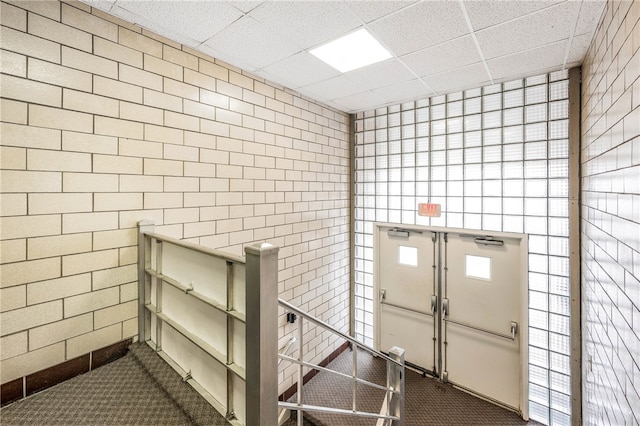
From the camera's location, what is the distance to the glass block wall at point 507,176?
3.05m

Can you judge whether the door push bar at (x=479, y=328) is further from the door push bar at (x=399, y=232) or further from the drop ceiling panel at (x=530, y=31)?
the drop ceiling panel at (x=530, y=31)

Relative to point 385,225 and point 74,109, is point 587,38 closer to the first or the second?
point 385,225

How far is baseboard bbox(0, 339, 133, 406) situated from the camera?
5.65 feet

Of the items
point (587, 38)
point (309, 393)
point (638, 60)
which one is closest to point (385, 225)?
point (309, 393)

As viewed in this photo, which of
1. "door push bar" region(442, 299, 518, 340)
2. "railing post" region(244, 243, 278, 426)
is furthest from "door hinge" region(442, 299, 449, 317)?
"railing post" region(244, 243, 278, 426)

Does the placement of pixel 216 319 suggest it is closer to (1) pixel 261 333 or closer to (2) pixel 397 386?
(1) pixel 261 333

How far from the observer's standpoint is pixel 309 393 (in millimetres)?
3701

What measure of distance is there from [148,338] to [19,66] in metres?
1.95

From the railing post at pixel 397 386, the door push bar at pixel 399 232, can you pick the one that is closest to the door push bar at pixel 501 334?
the door push bar at pixel 399 232

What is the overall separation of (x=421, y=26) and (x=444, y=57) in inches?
25.0

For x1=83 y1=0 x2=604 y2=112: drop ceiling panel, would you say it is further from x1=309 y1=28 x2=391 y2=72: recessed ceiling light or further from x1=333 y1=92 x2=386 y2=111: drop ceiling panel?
x1=333 y1=92 x2=386 y2=111: drop ceiling panel

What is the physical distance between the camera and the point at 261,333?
1.32m

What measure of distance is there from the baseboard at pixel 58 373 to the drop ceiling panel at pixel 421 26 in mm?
3064

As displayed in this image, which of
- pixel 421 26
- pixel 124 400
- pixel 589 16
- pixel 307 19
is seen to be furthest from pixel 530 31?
pixel 124 400
